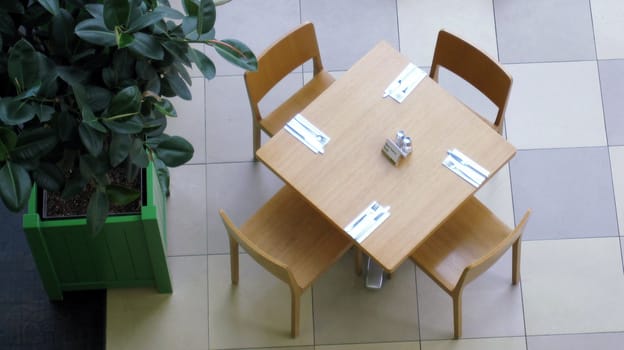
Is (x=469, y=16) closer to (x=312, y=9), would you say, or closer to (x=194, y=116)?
(x=312, y=9)

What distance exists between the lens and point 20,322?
169 inches

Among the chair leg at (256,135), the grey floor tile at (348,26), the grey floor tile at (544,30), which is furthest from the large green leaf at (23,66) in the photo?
the grey floor tile at (544,30)

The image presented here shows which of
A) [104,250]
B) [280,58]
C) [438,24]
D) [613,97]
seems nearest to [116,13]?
[280,58]

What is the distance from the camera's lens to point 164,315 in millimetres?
4324

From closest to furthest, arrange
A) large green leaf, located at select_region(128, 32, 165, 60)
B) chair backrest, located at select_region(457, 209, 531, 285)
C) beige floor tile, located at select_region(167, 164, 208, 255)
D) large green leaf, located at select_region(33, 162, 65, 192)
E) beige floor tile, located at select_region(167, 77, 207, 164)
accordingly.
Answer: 1. large green leaf, located at select_region(128, 32, 165, 60)
2. large green leaf, located at select_region(33, 162, 65, 192)
3. chair backrest, located at select_region(457, 209, 531, 285)
4. beige floor tile, located at select_region(167, 164, 208, 255)
5. beige floor tile, located at select_region(167, 77, 207, 164)

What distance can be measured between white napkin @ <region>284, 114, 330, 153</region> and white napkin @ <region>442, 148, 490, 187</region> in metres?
0.55

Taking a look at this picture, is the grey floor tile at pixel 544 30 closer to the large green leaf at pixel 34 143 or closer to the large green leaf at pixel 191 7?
the large green leaf at pixel 191 7

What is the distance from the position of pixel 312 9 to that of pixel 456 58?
1130mm

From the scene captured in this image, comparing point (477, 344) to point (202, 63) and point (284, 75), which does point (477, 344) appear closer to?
point (284, 75)

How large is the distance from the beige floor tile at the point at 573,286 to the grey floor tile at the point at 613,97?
0.61m

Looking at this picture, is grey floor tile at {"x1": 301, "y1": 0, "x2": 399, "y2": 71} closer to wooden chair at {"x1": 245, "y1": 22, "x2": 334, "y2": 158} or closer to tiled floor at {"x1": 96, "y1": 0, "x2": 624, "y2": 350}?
tiled floor at {"x1": 96, "y1": 0, "x2": 624, "y2": 350}

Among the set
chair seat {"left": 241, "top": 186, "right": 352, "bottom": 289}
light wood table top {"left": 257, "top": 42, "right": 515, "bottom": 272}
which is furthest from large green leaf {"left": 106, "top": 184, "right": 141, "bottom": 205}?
chair seat {"left": 241, "top": 186, "right": 352, "bottom": 289}

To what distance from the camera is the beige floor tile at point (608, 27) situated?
4887 mm

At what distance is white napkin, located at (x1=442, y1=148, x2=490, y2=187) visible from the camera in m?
3.80
